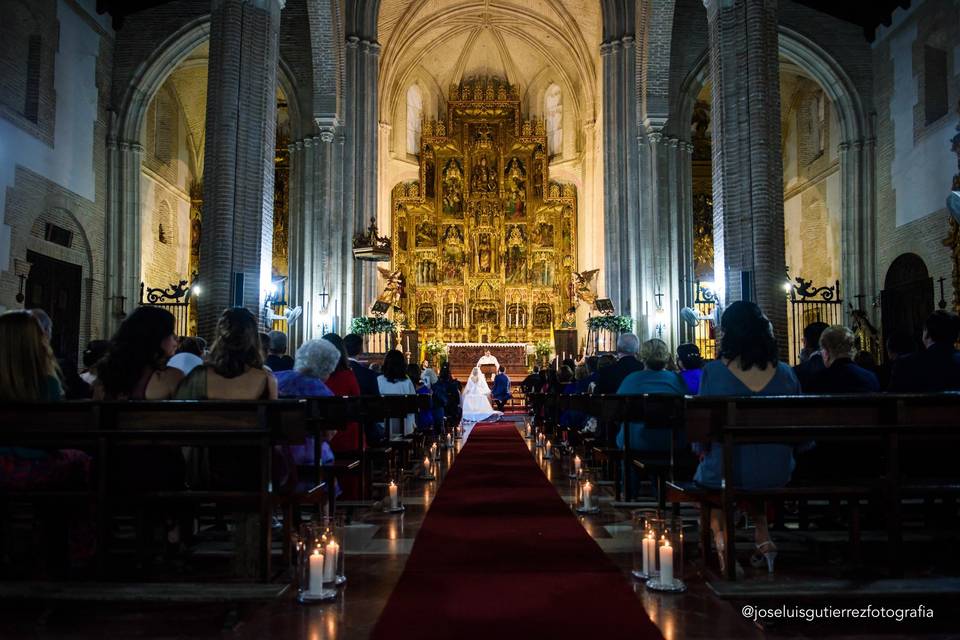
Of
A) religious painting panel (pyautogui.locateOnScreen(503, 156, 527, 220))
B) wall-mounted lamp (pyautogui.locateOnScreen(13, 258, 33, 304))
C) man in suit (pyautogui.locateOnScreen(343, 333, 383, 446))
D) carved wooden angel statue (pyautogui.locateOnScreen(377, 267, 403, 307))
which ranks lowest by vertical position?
man in suit (pyautogui.locateOnScreen(343, 333, 383, 446))

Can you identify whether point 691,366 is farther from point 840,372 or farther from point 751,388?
point 751,388

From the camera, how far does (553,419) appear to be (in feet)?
42.7

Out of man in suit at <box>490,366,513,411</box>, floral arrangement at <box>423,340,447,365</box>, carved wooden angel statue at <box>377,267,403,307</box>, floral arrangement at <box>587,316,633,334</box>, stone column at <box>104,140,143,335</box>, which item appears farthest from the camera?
floral arrangement at <box>423,340,447,365</box>

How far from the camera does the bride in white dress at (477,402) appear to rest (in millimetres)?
20234

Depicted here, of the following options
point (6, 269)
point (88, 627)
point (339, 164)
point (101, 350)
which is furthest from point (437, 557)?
point (339, 164)

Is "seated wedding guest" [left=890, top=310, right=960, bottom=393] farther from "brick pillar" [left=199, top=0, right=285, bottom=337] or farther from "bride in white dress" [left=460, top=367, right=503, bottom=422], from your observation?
"bride in white dress" [left=460, top=367, right=503, bottom=422]

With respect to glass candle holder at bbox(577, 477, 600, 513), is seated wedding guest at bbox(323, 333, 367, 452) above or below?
above

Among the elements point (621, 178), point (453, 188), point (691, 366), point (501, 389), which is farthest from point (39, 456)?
point (453, 188)

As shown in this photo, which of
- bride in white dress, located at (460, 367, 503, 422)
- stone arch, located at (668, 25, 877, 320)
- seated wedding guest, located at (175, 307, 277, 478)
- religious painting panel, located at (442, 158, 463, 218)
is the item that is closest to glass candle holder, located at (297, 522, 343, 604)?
seated wedding guest, located at (175, 307, 277, 478)

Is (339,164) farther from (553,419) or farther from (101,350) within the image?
(101,350)

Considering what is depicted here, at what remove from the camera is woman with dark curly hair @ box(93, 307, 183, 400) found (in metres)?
4.30

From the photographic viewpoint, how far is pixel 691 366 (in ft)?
23.7

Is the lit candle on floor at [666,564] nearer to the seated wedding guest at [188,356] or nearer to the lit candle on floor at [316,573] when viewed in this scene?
the lit candle on floor at [316,573]

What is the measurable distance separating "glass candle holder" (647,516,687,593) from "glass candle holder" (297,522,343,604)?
1.57 m
